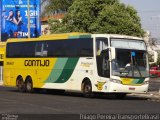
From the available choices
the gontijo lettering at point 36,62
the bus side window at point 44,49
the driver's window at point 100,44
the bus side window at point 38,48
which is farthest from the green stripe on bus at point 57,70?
the driver's window at point 100,44

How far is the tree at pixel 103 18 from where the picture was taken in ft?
133

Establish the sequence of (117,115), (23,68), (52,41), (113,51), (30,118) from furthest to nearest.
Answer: (23,68) → (52,41) → (113,51) → (117,115) → (30,118)

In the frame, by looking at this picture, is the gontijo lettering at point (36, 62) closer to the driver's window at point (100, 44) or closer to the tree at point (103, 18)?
the driver's window at point (100, 44)

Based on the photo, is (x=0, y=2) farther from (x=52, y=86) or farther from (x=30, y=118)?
(x=30, y=118)

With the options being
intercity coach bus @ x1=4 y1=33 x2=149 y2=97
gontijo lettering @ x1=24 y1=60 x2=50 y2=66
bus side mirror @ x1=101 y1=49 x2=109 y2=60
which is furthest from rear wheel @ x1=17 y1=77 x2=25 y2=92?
bus side mirror @ x1=101 y1=49 x2=109 y2=60

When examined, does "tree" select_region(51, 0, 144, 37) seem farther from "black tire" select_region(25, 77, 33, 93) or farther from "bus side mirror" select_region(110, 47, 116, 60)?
"bus side mirror" select_region(110, 47, 116, 60)

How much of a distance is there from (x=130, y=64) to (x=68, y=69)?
4.12m

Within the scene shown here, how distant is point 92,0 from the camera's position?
41.4 meters

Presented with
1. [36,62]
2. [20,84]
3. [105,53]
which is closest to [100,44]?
[105,53]

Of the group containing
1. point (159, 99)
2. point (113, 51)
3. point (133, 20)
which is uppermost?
point (133, 20)

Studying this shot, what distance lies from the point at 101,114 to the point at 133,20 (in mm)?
24544

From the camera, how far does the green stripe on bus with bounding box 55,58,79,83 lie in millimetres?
29781

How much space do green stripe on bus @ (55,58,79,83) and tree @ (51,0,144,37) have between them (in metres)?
10.3

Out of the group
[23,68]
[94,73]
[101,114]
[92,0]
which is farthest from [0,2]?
[101,114]
